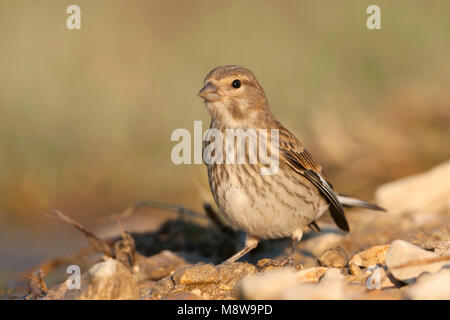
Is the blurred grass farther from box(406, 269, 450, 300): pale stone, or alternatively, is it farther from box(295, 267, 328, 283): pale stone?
box(406, 269, 450, 300): pale stone

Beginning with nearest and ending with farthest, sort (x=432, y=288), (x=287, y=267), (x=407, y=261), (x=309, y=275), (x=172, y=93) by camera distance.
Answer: (x=432, y=288) → (x=407, y=261) → (x=309, y=275) → (x=287, y=267) → (x=172, y=93)

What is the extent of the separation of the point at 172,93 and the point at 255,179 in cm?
530

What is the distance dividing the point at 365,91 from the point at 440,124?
1.51 metres

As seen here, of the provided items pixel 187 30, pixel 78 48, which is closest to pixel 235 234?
pixel 78 48

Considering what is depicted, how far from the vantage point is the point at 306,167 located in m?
5.12

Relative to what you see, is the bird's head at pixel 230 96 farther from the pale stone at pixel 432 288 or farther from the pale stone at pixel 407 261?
the pale stone at pixel 432 288

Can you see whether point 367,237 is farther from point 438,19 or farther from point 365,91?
point 438,19

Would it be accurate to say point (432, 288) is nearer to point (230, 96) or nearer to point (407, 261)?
point (407, 261)

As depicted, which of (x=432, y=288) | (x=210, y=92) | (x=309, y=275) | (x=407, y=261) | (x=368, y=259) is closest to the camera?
(x=432, y=288)

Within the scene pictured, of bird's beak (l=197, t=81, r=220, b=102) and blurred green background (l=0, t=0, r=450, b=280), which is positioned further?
blurred green background (l=0, t=0, r=450, b=280)

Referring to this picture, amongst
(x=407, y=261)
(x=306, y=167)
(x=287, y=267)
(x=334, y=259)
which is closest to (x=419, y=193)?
(x=306, y=167)

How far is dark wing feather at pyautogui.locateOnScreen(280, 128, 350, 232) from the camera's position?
4.92 m

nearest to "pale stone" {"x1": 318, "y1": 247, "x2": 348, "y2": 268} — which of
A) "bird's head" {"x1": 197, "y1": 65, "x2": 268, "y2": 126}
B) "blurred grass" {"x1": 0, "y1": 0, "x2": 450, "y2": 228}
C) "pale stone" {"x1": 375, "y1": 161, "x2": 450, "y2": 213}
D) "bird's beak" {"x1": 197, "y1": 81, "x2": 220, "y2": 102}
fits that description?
"bird's head" {"x1": 197, "y1": 65, "x2": 268, "y2": 126}

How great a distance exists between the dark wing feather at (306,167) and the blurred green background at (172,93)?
1.68m
